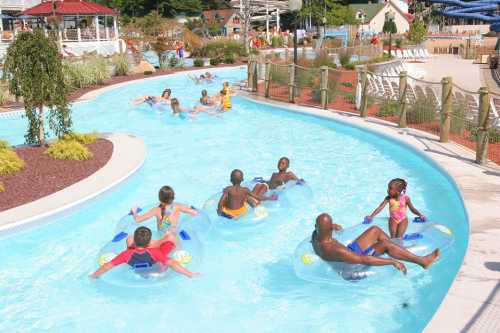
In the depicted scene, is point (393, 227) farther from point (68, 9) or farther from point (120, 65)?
point (68, 9)

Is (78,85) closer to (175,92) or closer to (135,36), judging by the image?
(175,92)

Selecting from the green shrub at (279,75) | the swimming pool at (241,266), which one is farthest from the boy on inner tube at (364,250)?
the green shrub at (279,75)

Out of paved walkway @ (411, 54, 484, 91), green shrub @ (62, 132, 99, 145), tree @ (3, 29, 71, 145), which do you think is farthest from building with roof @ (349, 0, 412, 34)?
tree @ (3, 29, 71, 145)

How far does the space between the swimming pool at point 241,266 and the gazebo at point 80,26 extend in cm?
2752

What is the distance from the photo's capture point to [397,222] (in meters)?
6.43

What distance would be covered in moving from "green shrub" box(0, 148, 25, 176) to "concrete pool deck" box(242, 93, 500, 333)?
7492 millimetres

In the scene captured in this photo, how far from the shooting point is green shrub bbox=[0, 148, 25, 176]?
9.20 meters

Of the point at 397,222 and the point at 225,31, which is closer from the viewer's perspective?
the point at 397,222

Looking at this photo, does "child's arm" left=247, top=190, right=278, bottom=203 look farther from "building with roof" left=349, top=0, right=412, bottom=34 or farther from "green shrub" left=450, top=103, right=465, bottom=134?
"building with roof" left=349, top=0, right=412, bottom=34

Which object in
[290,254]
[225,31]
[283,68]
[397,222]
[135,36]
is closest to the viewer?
[397,222]

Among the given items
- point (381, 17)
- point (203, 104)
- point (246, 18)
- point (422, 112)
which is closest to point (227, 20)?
point (381, 17)

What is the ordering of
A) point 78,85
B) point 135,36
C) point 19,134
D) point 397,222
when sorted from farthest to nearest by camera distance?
point 135,36 < point 78,85 < point 19,134 < point 397,222

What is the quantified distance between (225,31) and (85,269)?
80447 millimetres

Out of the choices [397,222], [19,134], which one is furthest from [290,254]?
[19,134]
